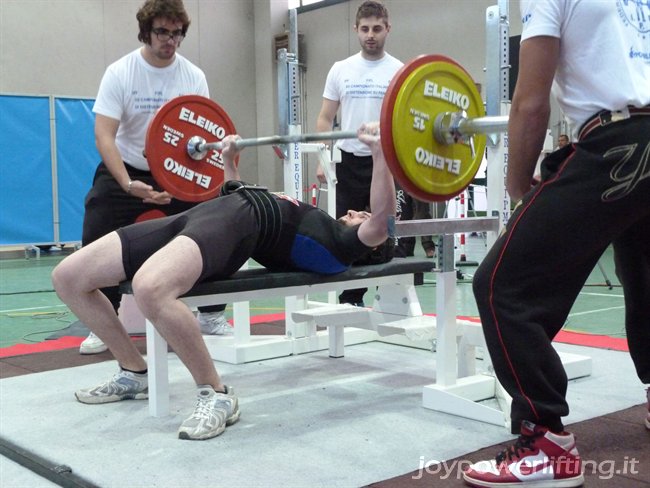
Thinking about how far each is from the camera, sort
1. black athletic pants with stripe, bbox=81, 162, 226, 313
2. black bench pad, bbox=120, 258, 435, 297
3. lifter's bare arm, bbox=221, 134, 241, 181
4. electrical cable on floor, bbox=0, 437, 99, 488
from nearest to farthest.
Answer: electrical cable on floor, bbox=0, 437, 99, 488 < black bench pad, bbox=120, 258, 435, 297 < lifter's bare arm, bbox=221, 134, 241, 181 < black athletic pants with stripe, bbox=81, 162, 226, 313

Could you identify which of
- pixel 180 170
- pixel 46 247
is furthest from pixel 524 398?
pixel 46 247

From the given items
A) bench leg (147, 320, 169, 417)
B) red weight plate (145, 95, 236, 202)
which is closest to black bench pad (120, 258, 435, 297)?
bench leg (147, 320, 169, 417)

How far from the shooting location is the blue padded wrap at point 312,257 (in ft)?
7.96

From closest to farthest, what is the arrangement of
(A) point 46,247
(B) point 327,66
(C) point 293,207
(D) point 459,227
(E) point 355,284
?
(D) point 459,227, (C) point 293,207, (E) point 355,284, (A) point 46,247, (B) point 327,66

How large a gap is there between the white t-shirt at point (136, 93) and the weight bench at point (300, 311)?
0.87 metres

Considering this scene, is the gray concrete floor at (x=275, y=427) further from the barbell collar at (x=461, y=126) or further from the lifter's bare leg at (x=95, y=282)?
the barbell collar at (x=461, y=126)

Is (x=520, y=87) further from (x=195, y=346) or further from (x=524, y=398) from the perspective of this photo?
(x=195, y=346)

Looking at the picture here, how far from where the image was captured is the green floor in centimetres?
393

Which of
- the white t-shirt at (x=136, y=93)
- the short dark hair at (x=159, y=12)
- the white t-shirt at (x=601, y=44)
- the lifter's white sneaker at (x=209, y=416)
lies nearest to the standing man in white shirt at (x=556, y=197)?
the white t-shirt at (x=601, y=44)

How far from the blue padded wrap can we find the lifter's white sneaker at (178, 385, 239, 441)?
48 centimetres

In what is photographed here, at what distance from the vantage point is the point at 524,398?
1.65 meters

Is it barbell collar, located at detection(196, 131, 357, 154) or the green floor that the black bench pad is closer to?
barbell collar, located at detection(196, 131, 357, 154)

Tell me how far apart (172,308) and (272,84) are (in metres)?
10.0

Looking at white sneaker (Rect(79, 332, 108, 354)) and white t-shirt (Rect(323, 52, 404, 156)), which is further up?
white t-shirt (Rect(323, 52, 404, 156))
